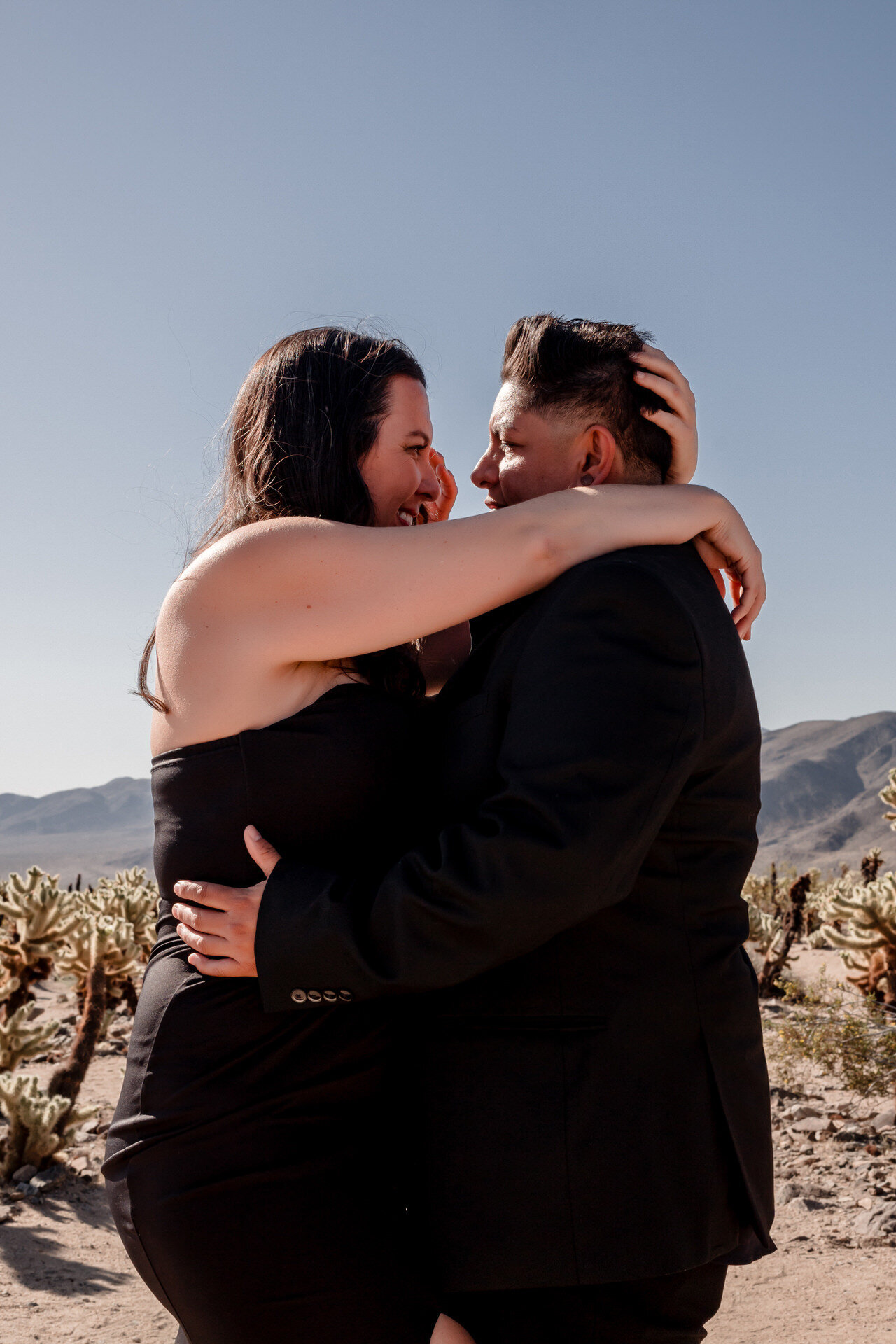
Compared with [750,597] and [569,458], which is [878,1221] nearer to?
[750,597]

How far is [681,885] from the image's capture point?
77.5 inches

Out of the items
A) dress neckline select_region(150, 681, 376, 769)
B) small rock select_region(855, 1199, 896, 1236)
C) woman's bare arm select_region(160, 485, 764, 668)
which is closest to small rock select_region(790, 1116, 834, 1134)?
small rock select_region(855, 1199, 896, 1236)

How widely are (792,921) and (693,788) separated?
39.4 feet

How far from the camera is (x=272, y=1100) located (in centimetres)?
178

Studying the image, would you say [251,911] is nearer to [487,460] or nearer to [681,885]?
[681,885]

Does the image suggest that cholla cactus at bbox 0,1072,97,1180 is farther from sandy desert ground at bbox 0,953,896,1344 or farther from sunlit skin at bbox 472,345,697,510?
sunlit skin at bbox 472,345,697,510

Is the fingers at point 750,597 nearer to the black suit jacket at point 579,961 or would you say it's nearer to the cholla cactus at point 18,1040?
the black suit jacket at point 579,961

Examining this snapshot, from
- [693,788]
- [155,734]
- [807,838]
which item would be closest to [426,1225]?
[693,788]

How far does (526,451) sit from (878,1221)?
→ 17.5 feet

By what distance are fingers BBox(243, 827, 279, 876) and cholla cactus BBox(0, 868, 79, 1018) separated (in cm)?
797

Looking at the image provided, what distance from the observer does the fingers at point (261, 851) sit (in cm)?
190

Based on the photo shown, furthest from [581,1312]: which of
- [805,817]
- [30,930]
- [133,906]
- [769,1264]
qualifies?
[805,817]

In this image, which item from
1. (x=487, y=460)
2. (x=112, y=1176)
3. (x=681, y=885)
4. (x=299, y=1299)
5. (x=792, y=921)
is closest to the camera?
(x=299, y=1299)

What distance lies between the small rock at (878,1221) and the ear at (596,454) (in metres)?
5.18
